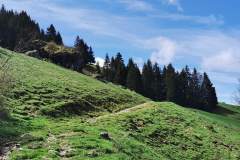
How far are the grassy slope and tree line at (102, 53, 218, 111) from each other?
195 feet

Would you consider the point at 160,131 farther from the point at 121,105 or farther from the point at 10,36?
the point at 10,36

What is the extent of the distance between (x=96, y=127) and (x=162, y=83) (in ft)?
339

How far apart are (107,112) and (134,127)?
9.39m

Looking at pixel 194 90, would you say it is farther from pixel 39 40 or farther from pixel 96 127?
pixel 96 127

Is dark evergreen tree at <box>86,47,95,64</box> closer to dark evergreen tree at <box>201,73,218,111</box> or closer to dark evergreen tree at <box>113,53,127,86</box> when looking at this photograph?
dark evergreen tree at <box>113,53,127,86</box>

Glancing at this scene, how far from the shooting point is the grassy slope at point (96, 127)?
32969 mm

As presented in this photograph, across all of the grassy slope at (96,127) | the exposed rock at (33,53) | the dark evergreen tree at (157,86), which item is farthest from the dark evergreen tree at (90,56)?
the grassy slope at (96,127)

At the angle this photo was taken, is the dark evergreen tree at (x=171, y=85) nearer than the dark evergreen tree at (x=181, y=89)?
Yes

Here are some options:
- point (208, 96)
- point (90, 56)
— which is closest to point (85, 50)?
point (90, 56)

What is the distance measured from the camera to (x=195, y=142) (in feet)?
168

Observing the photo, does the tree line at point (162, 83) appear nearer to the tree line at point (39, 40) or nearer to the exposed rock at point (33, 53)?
the tree line at point (39, 40)

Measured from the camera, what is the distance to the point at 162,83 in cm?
14450

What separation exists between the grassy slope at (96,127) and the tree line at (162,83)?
59.4m

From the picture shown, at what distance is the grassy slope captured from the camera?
3297cm
